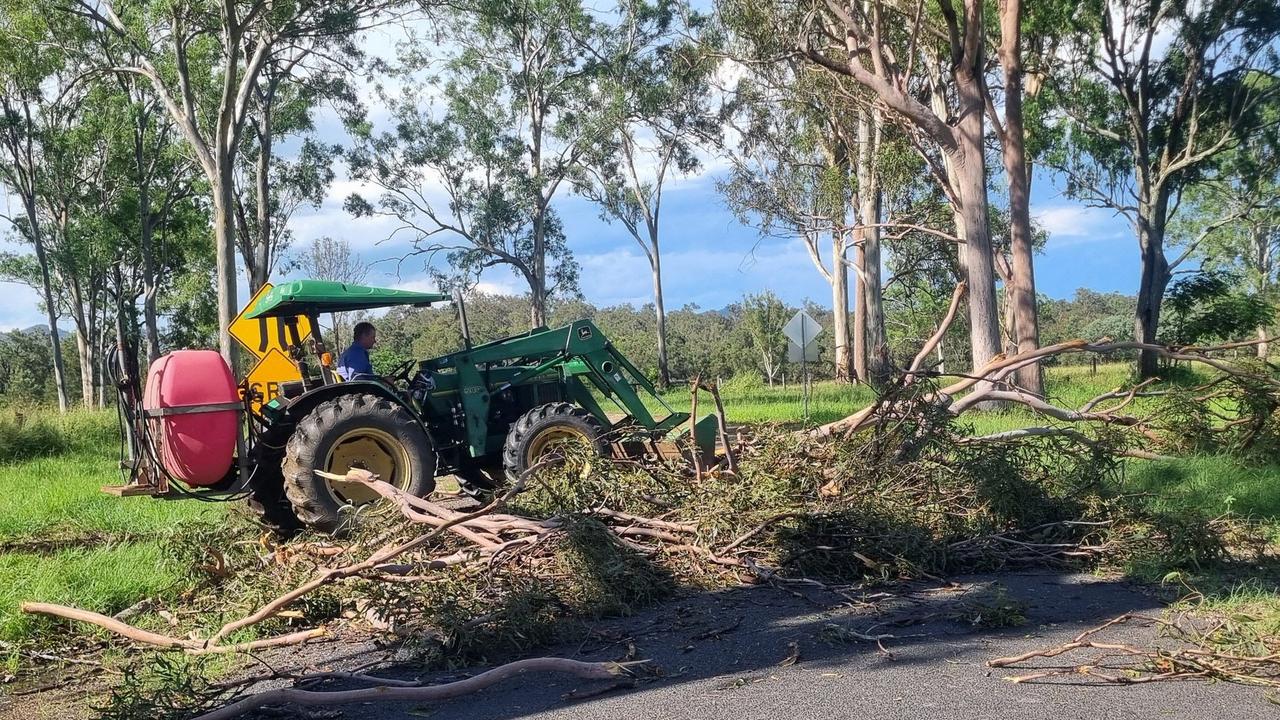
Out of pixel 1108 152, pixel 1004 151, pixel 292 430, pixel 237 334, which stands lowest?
pixel 292 430

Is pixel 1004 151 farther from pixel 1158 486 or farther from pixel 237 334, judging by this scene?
pixel 237 334

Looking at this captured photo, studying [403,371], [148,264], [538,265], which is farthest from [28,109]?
[403,371]

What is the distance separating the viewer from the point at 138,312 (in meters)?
44.2

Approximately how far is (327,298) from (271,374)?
48.5 inches

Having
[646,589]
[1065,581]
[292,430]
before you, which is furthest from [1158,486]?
[292,430]

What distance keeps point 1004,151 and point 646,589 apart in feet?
50.0

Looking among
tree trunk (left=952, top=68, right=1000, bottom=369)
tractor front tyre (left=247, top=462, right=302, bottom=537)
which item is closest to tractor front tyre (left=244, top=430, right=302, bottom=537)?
tractor front tyre (left=247, top=462, right=302, bottom=537)

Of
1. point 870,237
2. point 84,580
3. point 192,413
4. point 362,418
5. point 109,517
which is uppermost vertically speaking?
point 870,237

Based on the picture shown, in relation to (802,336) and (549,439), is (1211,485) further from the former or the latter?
(802,336)

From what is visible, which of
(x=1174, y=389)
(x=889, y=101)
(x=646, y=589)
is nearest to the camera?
(x=646, y=589)

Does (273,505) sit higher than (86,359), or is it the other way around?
(86,359)

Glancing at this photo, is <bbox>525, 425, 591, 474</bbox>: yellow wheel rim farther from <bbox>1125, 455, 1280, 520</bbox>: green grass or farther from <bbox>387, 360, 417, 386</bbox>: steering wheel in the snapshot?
<bbox>1125, 455, 1280, 520</bbox>: green grass

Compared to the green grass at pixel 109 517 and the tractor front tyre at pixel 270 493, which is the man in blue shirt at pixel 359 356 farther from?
the green grass at pixel 109 517

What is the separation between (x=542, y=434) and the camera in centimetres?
891
